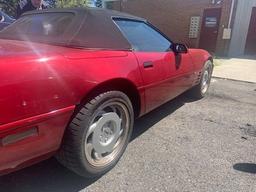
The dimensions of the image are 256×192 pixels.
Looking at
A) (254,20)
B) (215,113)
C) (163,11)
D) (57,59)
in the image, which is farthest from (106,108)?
(163,11)

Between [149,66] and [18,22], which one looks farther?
[18,22]

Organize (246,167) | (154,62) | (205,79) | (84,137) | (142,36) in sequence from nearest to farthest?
1. (84,137)
2. (246,167)
3. (154,62)
4. (142,36)
5. (205,79)

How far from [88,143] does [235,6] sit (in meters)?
11.5

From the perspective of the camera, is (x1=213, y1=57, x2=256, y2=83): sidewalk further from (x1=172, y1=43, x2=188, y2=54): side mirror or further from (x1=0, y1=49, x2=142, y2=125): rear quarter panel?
(x1=0, y1=49, x2=142, y2=125): rear quarter panel

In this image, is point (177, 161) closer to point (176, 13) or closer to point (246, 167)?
point (246, 167)

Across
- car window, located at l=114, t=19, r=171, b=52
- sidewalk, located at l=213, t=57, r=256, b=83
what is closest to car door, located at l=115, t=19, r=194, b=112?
car window, located at l=114, t=19, r=171, b=52

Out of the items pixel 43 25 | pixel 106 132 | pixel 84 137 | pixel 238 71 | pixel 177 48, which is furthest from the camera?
pixel 238 71

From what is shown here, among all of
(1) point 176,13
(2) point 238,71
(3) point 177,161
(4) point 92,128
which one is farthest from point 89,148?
(1) point 176,13

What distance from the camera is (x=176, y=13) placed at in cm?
1495

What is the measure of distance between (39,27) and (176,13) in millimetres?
12897

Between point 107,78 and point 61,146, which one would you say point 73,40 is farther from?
point 61,146

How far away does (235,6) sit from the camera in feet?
39.6

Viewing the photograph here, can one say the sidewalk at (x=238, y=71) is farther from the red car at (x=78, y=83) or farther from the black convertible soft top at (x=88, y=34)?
the black convertible soft top at (x=88, y=34)

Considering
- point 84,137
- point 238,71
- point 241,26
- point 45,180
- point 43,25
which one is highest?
point 43,25
